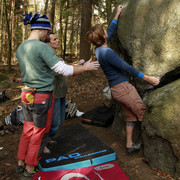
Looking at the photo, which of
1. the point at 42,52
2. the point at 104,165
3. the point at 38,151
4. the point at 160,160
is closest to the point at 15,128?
the point at 38,151

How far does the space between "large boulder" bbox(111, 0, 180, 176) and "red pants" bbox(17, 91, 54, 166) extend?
180cm

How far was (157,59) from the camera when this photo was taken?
3.78m

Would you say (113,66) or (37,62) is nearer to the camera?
(37,62)

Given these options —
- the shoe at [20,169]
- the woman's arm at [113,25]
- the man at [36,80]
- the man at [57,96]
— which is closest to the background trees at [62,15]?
the woman's arm at [113,25]

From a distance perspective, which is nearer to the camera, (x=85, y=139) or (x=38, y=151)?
(x=38, y=151)

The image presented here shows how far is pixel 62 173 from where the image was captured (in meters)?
3.32

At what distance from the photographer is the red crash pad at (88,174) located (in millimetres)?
3197

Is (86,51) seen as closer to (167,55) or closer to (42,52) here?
(167,55)

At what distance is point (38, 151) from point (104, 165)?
1248mm

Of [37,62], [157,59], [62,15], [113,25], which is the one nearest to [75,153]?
[37,62]

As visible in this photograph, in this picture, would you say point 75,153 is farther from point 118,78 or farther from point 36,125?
point 118,78

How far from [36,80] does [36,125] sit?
732 mm

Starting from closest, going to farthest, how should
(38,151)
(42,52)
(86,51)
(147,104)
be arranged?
1. (42,52)
2. (38,151)
3. (147,104)
4. (86,51)

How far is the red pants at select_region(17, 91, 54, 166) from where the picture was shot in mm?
3047
